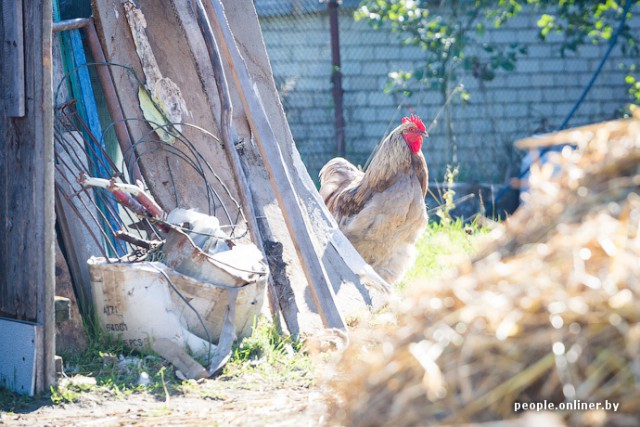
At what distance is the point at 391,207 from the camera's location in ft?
20.3

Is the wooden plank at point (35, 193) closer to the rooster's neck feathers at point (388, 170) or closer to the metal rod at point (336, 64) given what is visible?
the rooster's neck feathers at point (388, 170)

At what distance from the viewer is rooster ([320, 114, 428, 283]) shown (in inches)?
244

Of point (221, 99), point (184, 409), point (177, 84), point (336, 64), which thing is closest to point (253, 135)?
point (221, 99)

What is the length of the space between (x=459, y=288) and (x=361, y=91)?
1042 centimetres

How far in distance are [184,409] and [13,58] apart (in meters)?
1.78

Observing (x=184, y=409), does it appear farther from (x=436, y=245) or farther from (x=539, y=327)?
(x=436, y=245)

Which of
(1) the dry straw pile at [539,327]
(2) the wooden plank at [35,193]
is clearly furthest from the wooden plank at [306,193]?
(1) the dry straw pile at [539,327]

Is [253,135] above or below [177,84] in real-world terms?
below

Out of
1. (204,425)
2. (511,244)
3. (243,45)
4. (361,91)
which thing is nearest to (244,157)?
(243,45)

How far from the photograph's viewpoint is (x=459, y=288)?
1.88 meters

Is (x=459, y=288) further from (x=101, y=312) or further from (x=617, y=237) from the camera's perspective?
(x=101, y=312)

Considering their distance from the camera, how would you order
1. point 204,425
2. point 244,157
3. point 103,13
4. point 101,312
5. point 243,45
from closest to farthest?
point 204,425
point 101,312
point 103,13
point 244,157
point 243,45

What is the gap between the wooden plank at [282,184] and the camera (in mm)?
4316

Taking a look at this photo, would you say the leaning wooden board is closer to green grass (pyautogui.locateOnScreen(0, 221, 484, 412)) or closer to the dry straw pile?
green grass (pyautogui.locateOnScreen(0, 221, 484, 412))
